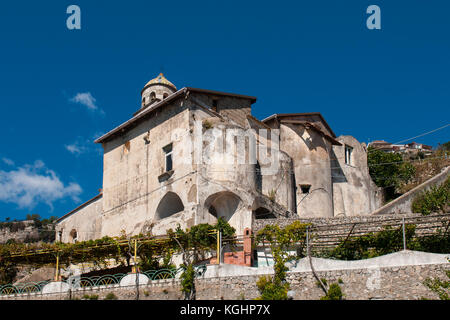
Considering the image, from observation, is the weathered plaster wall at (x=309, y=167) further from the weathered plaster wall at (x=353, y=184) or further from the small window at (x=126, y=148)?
the small window at (x=126, y=148)

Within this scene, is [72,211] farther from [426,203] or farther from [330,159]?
[426,203]

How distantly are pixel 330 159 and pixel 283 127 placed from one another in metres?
4.70

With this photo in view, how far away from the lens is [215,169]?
98.0 feet

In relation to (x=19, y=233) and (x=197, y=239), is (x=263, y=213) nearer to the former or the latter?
(x=197, y=239)

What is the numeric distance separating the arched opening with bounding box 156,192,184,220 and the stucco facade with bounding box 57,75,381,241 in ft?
0.18

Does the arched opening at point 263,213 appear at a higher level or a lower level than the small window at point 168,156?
lower

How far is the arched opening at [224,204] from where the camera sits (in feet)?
96.9

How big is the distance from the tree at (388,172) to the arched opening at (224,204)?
65.8 feet

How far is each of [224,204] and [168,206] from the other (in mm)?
3461

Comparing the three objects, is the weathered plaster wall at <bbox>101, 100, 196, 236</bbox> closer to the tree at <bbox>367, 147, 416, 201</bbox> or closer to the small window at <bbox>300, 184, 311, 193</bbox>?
the small window at <bbox>300, 184, 311, 193</bbox>

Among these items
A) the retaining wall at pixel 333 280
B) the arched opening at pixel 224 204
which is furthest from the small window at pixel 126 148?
the retaining wall at pixel 333 280

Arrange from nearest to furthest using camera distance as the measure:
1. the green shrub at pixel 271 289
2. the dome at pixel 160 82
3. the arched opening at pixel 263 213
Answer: the green shrub at pixel 271 289 → the arched opening at pixel 263 213 → the dome at pixel 160 82

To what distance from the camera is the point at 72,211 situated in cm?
4400
